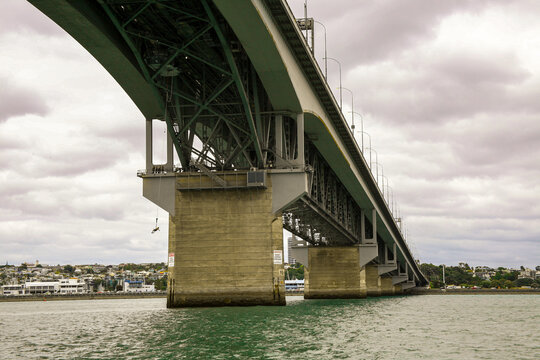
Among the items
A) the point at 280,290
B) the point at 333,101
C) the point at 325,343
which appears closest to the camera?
the point at 325,343

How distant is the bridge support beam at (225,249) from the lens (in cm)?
4350

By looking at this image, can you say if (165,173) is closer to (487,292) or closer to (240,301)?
(240,301)

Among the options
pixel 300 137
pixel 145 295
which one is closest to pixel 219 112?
pixel 300 137

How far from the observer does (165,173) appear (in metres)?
46.3

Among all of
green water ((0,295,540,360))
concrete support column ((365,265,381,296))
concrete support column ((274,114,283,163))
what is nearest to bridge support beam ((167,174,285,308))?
concrete support column ((274,114,283,163))

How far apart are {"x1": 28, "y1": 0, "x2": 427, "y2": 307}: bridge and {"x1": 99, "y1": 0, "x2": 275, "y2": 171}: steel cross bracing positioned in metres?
0.09

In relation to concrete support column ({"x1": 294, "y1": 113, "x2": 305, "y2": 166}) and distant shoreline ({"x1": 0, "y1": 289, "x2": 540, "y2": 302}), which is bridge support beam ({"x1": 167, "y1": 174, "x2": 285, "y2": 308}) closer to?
concrete support column ({"x1": 294, "y1": 113, "x2": 305, "y2": 166})

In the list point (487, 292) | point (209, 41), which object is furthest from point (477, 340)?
point (487, 292)

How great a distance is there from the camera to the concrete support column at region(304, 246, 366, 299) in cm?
8488

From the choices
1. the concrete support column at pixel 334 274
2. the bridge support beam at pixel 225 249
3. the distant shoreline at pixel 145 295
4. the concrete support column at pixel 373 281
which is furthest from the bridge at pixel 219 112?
the distant shoreline at pixel 145 295

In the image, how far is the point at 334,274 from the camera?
86500mm

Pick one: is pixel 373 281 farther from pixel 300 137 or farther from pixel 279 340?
pixel 279 340

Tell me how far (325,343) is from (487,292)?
152 meters

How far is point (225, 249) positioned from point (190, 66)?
12.1 meters
